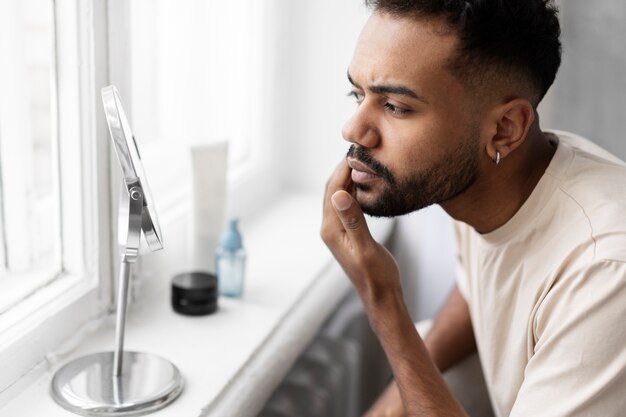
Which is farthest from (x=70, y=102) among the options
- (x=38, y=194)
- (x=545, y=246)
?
(x=545, y=246)

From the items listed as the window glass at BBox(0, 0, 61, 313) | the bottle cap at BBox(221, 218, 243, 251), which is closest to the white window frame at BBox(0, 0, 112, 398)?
the window glass at BBox(0, 0, 61, 313)

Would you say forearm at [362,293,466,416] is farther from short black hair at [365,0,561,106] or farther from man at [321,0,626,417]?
short black hair at [365,0,561,106]

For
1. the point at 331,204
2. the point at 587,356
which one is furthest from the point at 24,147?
the point at 587,356

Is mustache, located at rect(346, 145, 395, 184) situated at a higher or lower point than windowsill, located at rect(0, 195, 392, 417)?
higher

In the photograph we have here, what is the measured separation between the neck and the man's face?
0.03 m

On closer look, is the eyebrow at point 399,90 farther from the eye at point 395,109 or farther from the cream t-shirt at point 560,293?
the cream t-shirt at point 560,293

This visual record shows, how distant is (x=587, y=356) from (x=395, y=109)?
354 millimetres

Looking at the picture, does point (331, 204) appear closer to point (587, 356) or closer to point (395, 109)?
point (395, 109)

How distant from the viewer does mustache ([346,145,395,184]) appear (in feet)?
3.33

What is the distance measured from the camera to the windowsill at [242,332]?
0.95 m

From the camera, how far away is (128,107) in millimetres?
1070

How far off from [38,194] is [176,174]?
240 millimetres

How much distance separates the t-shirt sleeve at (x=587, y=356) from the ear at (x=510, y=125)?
20 cm

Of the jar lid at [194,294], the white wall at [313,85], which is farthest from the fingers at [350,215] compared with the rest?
the white wall at [313,85]
